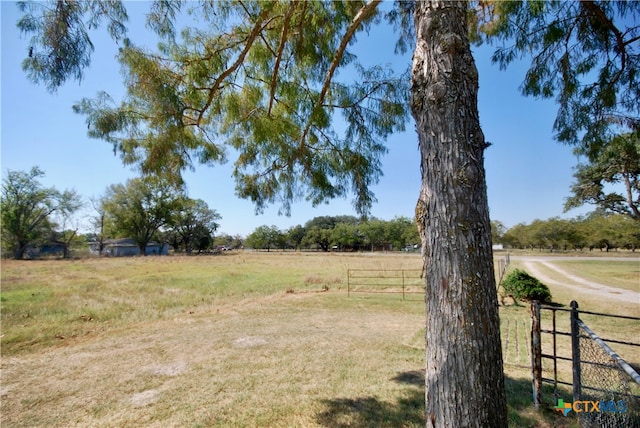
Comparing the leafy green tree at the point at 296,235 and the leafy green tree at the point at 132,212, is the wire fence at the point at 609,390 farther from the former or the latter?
the leafy green tree at the point at 296,235

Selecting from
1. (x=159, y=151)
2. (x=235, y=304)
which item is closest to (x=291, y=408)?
(x=159, y=151)

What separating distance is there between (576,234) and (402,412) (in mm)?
54698

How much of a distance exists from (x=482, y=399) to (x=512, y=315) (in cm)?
795

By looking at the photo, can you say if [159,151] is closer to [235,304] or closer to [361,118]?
[361,118]

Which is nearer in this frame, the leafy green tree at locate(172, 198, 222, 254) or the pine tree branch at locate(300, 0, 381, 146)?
the pine tree branch at locate(300, 0, 381, 146)

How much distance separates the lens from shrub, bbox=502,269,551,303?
8.73 meters

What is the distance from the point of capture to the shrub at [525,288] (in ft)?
28.6

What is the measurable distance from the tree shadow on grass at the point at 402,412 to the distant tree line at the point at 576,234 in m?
33.0

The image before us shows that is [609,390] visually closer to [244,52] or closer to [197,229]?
[244,52]

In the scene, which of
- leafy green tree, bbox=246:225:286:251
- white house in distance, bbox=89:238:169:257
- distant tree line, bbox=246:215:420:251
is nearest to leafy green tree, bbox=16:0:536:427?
distant tree line, bbox=246:215:420:251

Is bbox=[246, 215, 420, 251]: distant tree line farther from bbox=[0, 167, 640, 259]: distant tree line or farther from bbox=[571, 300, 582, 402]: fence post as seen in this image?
bbox=[571, 300, 582, 402]: fence post

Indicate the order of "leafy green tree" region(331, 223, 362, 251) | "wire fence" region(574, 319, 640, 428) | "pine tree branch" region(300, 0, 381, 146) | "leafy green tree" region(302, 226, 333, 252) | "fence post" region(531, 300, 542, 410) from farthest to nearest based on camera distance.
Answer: "leafy green tree" region(302, 226, 333, 252)
"leafy green tree" region(331, 223, 362, 251)
"fence post" region(531, 300, 542, 410)
"pine tree branch" region(300, 0, 381, 146)
"wire fence" region(574, 319, 640, 428)

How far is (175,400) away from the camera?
3.50 meters

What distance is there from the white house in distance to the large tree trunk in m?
57.1
